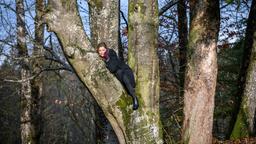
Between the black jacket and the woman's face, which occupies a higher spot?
the woman's face

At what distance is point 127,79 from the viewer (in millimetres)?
6266

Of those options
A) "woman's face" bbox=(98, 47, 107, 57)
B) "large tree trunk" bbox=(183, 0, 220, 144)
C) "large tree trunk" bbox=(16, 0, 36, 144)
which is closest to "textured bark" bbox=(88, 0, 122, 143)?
"woman's face" bbox=(98, 47, 107, 57)

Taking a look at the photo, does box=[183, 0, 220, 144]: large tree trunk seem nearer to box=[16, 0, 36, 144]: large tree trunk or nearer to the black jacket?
the black jacket

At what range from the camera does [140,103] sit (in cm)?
646

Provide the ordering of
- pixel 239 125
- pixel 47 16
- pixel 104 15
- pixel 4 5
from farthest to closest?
pixel 4 5
pixel 239 125
pixel 104 15
pixel 47 16

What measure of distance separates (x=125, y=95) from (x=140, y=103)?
297 millimetres

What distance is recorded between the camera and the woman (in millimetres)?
6277

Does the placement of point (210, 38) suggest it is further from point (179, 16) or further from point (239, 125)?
point (179, 16)

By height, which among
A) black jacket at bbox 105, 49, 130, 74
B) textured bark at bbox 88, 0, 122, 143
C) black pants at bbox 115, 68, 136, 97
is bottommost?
black pants at bbox 115, 68, 136, 97

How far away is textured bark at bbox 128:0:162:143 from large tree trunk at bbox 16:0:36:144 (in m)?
7.88

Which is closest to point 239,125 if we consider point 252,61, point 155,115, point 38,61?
point 252,61

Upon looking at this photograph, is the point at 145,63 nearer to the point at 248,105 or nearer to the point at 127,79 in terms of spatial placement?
the point at 127,79

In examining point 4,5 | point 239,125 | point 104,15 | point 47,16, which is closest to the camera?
point 47,16

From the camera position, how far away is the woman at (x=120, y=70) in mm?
6277
